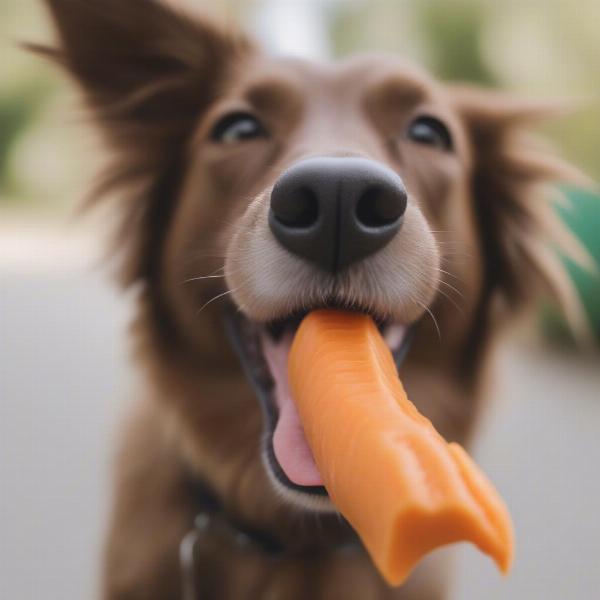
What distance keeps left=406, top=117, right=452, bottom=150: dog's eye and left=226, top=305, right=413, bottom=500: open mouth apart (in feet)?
2.07

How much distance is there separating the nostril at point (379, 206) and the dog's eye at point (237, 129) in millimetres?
739

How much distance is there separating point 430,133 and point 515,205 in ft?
1.71

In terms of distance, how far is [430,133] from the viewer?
2.20 metres

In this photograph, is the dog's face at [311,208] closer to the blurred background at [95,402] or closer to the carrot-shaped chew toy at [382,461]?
the carrot-shaped chew toy at [382,461]

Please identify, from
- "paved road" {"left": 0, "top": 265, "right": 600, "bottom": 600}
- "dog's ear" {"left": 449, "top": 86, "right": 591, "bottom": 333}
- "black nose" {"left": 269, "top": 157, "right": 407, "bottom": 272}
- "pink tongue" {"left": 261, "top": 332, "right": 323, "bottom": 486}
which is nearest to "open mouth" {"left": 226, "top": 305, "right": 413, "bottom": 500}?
"pink tongue" {"left": 261, "top": 332, "right": 323, "bottom": 486}

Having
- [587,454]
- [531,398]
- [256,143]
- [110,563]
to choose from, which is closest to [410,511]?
[256,143]

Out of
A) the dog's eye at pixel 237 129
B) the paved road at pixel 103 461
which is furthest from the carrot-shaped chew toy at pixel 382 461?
the paved road at pixel 103 461

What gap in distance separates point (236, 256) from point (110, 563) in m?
1.30

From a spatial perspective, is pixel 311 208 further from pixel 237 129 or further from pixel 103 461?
pixel 103 461

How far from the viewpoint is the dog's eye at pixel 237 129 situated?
2164mm

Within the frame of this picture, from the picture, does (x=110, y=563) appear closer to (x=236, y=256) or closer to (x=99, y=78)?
(x=236, y=256)

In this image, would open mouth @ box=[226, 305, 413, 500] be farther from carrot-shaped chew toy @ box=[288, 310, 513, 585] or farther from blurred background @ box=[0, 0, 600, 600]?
blurred background @ box=[0, 0, 600, 600]

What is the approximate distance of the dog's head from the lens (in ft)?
5.22

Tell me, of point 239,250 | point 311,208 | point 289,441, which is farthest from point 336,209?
point 289,441
